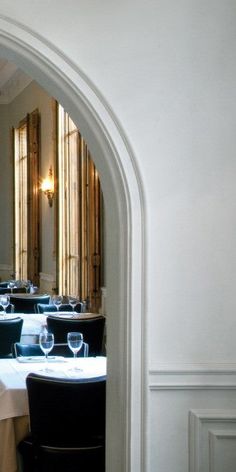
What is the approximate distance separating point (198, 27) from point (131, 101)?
44 cm

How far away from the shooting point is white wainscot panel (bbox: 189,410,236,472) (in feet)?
10.2

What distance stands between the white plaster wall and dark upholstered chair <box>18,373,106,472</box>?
25.8 inches

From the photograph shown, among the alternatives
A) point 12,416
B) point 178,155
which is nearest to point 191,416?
point 178,155

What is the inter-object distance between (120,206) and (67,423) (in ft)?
4.18

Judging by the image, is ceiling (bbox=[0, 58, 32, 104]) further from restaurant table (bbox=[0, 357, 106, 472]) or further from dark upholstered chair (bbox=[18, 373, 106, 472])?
dark upholstered chair (bbox=[18, 373, 106, 472])

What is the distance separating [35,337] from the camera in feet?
22.6

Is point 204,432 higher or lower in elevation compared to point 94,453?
higher

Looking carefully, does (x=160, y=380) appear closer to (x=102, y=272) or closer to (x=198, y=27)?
(x=198, y=27)

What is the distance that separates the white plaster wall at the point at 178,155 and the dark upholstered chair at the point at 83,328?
325cm

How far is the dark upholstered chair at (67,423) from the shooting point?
365 cm

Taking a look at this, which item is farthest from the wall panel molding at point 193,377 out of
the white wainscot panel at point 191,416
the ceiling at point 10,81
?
the ceiling at point 10,81

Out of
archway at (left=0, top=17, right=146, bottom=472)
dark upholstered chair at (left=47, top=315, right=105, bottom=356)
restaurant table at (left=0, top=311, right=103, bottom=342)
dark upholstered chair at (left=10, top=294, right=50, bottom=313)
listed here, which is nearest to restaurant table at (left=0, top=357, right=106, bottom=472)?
archway at (left=0, top=17, right=146, bottom=472)

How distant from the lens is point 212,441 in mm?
3129

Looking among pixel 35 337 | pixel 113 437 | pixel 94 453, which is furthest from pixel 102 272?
pixel 113 437
